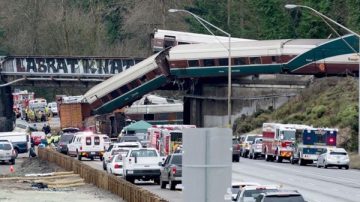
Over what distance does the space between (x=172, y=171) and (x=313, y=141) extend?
21795mm

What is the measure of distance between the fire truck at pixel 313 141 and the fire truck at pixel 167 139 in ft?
20.5

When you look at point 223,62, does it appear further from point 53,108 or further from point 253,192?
point 253,192

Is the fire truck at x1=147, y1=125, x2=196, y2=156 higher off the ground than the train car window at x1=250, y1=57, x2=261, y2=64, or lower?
lower

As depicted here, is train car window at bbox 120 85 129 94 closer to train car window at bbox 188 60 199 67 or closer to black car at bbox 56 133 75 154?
train car window at bbox 188 60 199 67

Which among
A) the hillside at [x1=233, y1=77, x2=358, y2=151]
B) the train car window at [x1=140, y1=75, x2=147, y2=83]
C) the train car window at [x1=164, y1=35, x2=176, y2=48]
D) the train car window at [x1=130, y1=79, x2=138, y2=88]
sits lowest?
the hillside at [x1=233, y1=77, x2=358, y2=151]

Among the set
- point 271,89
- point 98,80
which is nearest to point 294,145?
point 271,89

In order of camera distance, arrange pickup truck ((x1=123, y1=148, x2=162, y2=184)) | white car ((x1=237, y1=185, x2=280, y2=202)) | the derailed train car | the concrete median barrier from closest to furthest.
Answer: white car ((x1=237, y1=185, x2=280, y2=202)), the concrete median barrier, pickup truck ((x1=123, y1=148, x2=162, y2=184)), the derailed train car

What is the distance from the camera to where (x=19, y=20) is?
408 ft

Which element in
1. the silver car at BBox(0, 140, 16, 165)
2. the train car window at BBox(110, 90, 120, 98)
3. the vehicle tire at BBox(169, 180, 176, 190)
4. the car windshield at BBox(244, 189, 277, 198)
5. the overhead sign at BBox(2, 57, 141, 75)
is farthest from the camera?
the overhead sign at BBox(2, 57, 141, 75)

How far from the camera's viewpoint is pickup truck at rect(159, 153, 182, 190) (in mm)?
40344

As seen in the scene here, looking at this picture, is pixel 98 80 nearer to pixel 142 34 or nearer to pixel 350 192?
pixel 142 34

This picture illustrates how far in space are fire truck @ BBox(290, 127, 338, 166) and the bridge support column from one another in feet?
139

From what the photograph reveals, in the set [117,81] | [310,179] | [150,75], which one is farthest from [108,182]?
[117,81]

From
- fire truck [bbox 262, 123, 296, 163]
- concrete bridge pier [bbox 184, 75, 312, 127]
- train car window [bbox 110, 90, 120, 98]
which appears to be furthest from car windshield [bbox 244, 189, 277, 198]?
train car window [bbox 110, 90, 120, 98]
